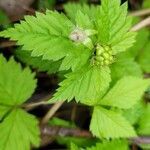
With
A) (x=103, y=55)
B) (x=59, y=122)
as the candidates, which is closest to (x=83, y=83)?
(x=103, y=55)

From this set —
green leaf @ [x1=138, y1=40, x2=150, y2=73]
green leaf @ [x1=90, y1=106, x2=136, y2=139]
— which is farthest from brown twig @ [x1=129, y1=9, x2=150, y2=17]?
green leaf @ [x1=90, y1=106, x2=136, y2=139]

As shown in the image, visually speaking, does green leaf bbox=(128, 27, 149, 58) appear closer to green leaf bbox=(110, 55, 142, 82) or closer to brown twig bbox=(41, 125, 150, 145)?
green leaf bbox=(110, 55, 142, 82)

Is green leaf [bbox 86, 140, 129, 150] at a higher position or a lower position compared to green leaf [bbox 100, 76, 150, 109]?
lower

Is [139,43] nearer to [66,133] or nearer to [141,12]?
[141,12]

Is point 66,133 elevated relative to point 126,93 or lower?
lower

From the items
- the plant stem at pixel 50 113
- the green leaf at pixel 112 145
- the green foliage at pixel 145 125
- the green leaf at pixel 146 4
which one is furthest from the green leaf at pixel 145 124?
the green leaf at pixel 146 4

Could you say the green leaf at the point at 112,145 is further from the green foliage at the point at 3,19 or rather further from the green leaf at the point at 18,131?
the green foliage at the point at 3,19
